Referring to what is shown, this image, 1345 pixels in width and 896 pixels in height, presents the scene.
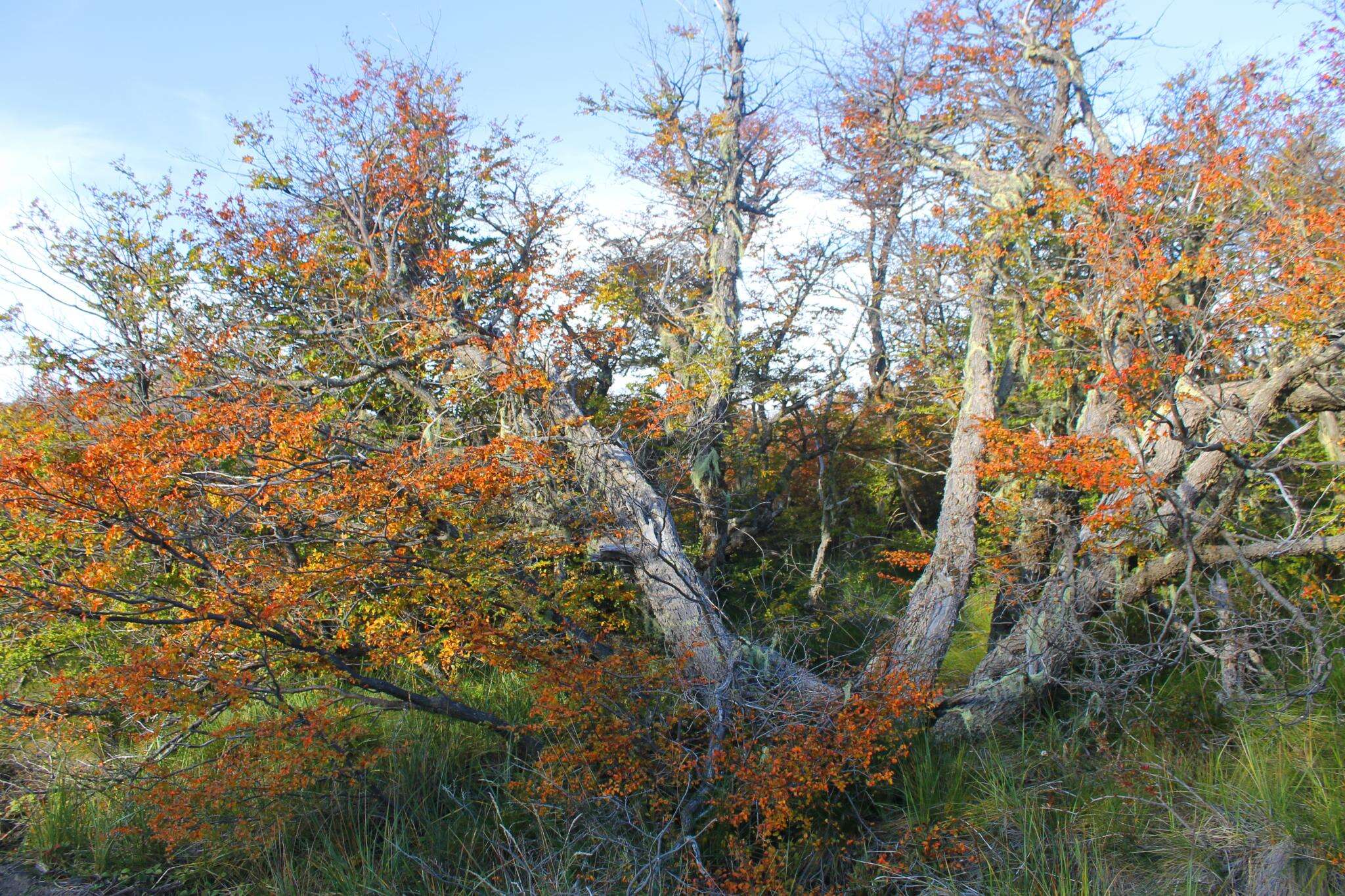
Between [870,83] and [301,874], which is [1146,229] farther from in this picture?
[301,874]

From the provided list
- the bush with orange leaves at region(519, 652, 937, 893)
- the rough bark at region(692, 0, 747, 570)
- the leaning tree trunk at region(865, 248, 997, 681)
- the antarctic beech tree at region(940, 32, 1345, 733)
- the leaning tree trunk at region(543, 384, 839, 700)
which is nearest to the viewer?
the bush with orange leaves at region(519, 652, 937, 893)

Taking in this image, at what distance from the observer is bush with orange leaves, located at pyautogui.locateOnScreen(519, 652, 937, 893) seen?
4766 millimetres

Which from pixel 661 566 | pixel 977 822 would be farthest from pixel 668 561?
pixel 977 822

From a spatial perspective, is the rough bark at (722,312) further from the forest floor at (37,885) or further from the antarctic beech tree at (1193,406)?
the forest floor at (37,885)

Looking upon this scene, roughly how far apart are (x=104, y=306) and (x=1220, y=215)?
10.3 metres

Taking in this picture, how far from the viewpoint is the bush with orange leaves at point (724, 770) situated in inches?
188

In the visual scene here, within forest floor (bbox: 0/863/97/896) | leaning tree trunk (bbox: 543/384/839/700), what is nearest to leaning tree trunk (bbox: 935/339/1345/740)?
leaning tree trunk (bbox: 543/384/839/700)

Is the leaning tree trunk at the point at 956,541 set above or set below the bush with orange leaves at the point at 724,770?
above

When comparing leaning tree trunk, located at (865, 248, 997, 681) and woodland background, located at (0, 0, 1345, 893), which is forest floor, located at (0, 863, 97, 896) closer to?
woodland background, located at (0, 0, 1345, 893)

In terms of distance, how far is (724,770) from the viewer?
5242 mm

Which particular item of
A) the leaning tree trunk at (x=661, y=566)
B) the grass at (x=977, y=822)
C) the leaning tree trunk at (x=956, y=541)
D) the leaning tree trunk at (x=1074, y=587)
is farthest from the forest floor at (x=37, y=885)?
the leaning tree trunk at (x=1074, y=587)

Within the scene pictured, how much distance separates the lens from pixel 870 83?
34.2 feet

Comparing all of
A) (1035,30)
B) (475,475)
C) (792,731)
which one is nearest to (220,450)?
(475,475)

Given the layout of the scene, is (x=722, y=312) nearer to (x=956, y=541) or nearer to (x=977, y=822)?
(x=956, y=541)
